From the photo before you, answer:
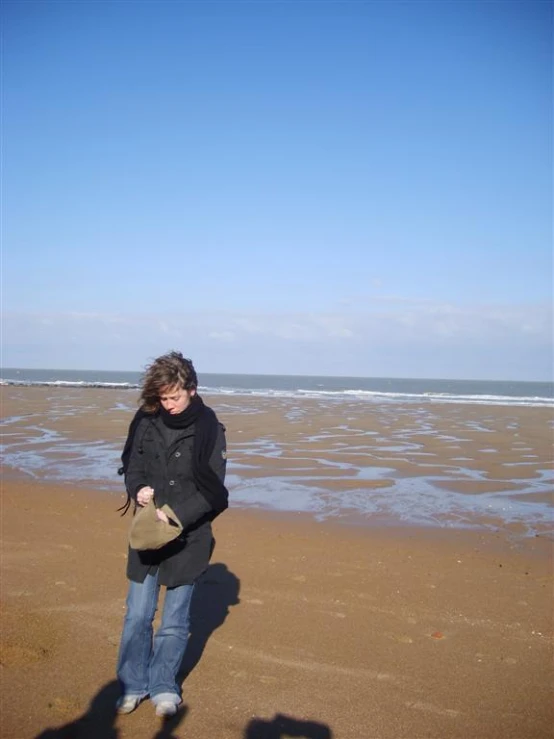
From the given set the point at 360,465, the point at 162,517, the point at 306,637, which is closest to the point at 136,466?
the point at 162,517

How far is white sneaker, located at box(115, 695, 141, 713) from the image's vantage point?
11.9 feet

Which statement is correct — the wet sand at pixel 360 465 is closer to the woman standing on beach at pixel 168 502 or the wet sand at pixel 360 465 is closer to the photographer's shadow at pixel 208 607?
the photographer's shadow at pixel 208 607

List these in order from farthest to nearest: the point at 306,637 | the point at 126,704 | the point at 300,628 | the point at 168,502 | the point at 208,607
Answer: the point at 208,607
the point at 300,628
the point at 306,637
the point at 168,502
the point at 126,704

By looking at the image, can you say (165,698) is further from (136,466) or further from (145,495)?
(136,466)

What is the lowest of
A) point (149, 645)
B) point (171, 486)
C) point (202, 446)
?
point (149, 645)

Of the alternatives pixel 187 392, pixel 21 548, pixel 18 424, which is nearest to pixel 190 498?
pixel 187 392

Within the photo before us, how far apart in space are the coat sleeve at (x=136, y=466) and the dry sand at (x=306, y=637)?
145 centimetres

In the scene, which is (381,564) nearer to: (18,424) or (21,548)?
(21,548)

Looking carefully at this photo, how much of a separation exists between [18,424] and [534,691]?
2020 centimetres

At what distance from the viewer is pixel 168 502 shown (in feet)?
12.2

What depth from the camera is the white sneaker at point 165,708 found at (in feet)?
11.7

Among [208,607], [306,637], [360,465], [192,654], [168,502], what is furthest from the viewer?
[360,465]

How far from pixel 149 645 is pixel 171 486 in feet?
3.52

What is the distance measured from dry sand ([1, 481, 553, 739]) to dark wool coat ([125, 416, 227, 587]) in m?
0.92
